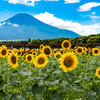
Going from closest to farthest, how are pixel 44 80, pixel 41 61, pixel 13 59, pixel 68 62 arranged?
pixel 44 80, pixel 68 62, pixel 41 61, pixel 13 59

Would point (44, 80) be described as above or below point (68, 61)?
below

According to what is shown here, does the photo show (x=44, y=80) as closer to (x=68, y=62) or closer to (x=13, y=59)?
(x=68, y=62)

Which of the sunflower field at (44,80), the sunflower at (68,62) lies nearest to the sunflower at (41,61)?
the sunflower field at (44,80)

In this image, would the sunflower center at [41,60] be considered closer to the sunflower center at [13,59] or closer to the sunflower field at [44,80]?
the sunflower field at [44,80]

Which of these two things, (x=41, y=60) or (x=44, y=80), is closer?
(x=44, y=80)

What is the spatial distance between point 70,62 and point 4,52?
1.83m

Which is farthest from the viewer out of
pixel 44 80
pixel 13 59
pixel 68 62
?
pixel 13 59

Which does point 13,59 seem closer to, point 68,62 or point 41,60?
point 41,60

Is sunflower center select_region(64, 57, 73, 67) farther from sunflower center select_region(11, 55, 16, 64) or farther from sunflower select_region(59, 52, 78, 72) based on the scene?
sunflower center select_region(11, 55, 16, 64)

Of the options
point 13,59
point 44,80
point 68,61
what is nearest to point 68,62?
point 68,61

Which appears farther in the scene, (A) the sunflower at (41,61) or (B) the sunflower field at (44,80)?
(A) the sunflower at (41,61)

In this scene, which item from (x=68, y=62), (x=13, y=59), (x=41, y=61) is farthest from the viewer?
(x=13, y=59)

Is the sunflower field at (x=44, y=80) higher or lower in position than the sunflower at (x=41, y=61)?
lower

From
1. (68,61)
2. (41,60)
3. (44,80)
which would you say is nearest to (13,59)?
(41,60)
